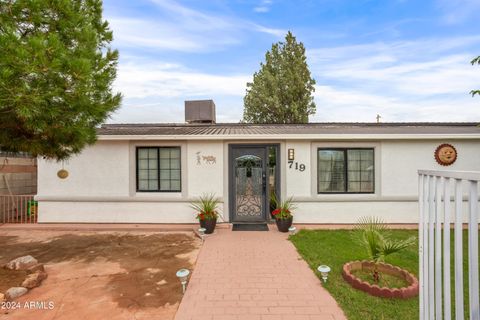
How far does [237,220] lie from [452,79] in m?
12.8

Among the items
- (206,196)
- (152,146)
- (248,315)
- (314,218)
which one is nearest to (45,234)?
(152,146)

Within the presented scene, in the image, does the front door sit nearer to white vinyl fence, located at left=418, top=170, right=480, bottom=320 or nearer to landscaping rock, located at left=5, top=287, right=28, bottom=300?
landscaping rock, located at left=5, top=287, right=28, bottom=300

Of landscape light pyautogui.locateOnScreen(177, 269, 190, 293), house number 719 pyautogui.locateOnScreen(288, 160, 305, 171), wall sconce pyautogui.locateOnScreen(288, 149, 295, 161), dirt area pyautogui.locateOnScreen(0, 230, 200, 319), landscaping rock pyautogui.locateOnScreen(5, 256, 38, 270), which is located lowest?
dirt area pyautogui.locateOnScreen(0, 230, 200, 319)

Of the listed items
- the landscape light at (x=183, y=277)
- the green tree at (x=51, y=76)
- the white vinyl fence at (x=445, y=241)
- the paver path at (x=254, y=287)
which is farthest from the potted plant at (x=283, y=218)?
the green tree at (x=51, y=76)

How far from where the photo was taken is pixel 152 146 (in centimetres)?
797

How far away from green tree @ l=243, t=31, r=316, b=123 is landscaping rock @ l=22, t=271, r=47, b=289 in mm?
21209

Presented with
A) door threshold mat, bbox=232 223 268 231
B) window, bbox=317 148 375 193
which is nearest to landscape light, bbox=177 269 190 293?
door threshold mat, bbox=232 223 268 231

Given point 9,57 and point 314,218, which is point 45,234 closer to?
point 9,57

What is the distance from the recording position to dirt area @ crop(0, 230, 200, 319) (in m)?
3.48

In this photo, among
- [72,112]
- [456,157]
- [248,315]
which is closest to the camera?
[248,315]

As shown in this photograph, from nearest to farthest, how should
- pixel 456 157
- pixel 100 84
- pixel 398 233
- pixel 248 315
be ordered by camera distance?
pixel 248 315 < pixel 100 84 < pixel 398 233 < pixel 456 157

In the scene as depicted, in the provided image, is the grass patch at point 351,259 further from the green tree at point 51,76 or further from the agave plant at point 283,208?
the green tree at point 51,76

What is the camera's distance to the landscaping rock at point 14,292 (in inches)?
148

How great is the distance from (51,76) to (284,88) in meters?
22.0
